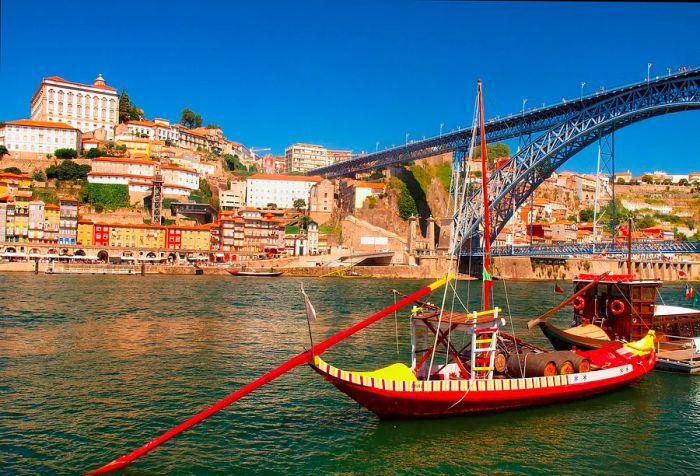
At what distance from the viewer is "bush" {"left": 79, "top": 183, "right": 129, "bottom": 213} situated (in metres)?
63.2

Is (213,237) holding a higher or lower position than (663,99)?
lower

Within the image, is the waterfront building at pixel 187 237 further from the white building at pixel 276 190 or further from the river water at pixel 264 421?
the river water at pixel 264 421

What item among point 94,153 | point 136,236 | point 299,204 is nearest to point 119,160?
point 94,153

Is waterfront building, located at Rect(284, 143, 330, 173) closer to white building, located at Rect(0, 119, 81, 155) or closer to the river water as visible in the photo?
white building, located at Rect(0, 119, 81, 155)

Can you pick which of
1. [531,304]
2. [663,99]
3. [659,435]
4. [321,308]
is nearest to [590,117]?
[663,99]

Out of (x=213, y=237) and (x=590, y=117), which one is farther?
(x=213, y=237)

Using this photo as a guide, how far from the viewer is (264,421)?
10781mm

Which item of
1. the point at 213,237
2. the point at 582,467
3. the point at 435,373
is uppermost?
the point at 213,237

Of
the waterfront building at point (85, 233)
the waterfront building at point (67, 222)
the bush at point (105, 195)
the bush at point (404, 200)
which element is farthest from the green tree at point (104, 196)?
the bush at point (404, 200)

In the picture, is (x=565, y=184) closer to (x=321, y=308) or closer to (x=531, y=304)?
(x=531, y=304)

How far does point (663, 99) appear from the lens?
3525 centimetres

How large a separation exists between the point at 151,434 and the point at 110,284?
3237 cm

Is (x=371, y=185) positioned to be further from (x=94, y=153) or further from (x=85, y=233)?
(x=94, y=153)

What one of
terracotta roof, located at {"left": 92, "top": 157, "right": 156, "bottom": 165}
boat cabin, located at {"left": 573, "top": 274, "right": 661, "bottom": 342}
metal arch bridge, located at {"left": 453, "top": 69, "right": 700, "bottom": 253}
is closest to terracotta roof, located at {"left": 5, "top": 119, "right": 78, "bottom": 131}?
terracotta roof, located at {"left": 92, "top": 157, "right": 156, "bottom": 165}
